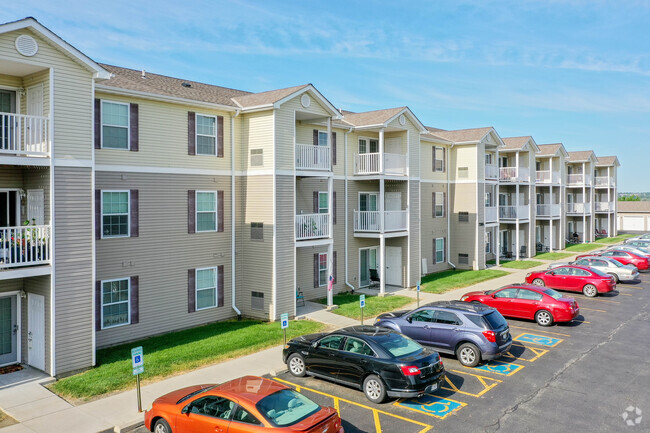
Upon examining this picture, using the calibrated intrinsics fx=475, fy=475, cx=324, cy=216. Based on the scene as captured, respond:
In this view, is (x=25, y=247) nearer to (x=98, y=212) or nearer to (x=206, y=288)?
(x=98, y=212)

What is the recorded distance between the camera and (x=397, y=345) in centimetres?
1174

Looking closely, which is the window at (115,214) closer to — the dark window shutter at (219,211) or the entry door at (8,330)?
the entry door at (8,330)

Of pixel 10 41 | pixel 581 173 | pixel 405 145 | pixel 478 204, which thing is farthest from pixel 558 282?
pixel 581 173

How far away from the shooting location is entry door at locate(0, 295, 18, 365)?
14.2 m

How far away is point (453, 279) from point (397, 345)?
18.0 m

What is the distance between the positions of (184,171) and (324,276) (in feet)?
29.4

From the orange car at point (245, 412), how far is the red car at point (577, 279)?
66.6 ft

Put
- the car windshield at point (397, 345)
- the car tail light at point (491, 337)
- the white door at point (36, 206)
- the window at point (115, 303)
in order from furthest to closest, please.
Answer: the window at point (115, 303) < the white door at point (36, 206) < the car tail light at point (491, 337) < the car windshield at point (397, 345)

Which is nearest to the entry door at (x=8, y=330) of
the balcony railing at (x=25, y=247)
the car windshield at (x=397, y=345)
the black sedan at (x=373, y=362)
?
the balcony railing at (x=25, y=247)

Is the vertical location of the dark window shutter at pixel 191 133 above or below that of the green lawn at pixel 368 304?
above

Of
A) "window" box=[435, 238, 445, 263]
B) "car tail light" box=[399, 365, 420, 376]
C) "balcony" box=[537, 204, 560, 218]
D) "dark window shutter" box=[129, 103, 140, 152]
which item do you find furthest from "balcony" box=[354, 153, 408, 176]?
"balcony" box=[537, 204, 560, 218]

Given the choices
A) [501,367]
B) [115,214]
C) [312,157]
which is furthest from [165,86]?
[501,367]

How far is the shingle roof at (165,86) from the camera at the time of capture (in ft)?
56.7

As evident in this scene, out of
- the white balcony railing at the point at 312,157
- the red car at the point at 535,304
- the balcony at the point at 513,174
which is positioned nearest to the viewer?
the red car at the point at 535,304
